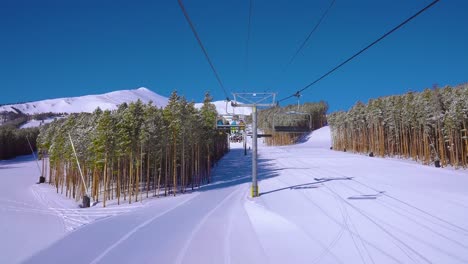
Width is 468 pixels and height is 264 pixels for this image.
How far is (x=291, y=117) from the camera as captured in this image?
11519cm

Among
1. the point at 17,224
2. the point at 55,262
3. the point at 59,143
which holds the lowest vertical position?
the point at 17,224

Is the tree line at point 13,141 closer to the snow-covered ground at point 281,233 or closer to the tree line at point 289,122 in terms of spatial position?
the tree line at point 289,122

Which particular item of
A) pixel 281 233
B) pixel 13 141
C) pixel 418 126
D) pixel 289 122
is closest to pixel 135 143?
pixel 281 233

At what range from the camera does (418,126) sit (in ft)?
165

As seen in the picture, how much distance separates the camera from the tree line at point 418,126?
41750 millimetres

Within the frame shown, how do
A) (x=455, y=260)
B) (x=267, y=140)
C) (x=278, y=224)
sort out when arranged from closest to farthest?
(x=455, y=260)
(x=278, y=224)
(x=267, y=140)

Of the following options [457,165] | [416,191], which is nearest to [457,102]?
[457,165]

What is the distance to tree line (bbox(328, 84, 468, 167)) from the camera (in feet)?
137

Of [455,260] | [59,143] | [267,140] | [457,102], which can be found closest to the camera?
[455,260]

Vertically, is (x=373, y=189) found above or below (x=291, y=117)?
below

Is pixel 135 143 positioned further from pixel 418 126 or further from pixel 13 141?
pixel 13 141

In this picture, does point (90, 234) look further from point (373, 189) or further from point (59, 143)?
point (59, 143)

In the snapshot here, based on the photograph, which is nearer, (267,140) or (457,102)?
(457,102)

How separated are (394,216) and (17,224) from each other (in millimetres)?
23930
